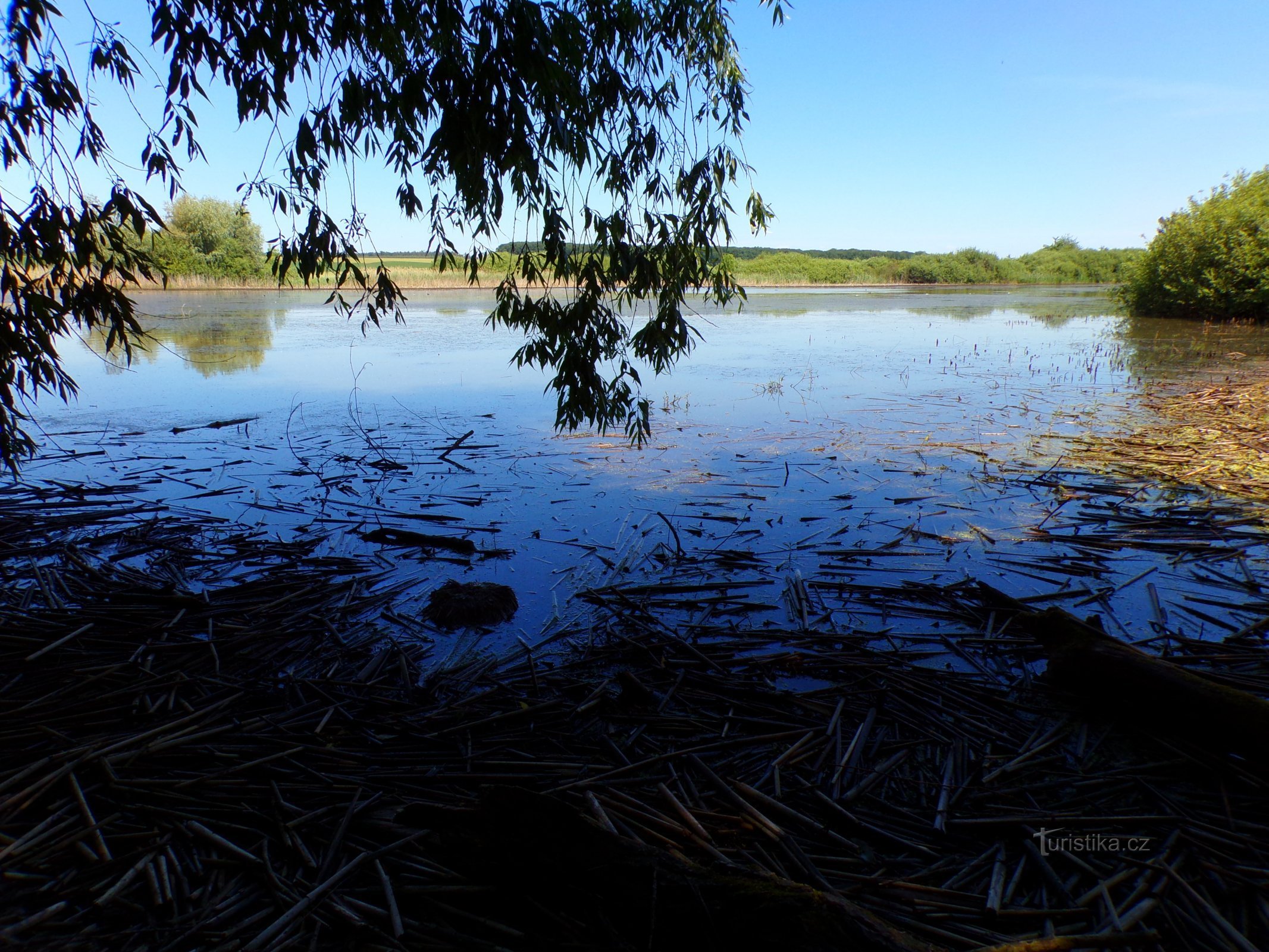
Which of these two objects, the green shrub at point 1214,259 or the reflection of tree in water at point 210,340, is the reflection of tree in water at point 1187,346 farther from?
the reflection of tree in water at point 210,340

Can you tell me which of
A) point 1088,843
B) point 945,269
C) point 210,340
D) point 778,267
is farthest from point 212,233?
point 945,269

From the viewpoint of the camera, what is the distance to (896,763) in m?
3.06

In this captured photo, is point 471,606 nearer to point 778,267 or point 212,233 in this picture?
point 212,233

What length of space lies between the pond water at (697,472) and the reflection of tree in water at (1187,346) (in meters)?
0.24

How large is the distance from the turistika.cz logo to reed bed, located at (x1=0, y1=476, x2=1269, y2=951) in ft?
0.04

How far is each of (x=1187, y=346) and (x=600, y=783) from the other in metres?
23.0

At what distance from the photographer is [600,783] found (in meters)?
2.80

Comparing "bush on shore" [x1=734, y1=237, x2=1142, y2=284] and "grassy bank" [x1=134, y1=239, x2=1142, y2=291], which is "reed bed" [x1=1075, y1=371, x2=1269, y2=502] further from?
"bush on shore" [x1=734, y1=237, x2=1142, y2=284]

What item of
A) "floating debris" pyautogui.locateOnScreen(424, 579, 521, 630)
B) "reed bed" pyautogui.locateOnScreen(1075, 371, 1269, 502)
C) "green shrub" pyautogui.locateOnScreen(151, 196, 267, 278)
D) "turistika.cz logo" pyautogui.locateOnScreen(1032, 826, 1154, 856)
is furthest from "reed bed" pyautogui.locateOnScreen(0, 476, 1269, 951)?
"green shrub" pyautogui.locateOnScreen(151, 196, 267, 278)

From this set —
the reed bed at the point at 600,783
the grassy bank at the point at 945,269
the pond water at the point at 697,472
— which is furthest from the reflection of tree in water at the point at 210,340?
the grassy bank at the point at 945,269

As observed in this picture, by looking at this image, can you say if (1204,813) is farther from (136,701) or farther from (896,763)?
(136,701)

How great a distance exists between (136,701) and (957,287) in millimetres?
68910

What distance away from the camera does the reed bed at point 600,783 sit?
6.95 feet

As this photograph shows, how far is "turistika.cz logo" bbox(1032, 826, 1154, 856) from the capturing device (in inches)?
99.2
